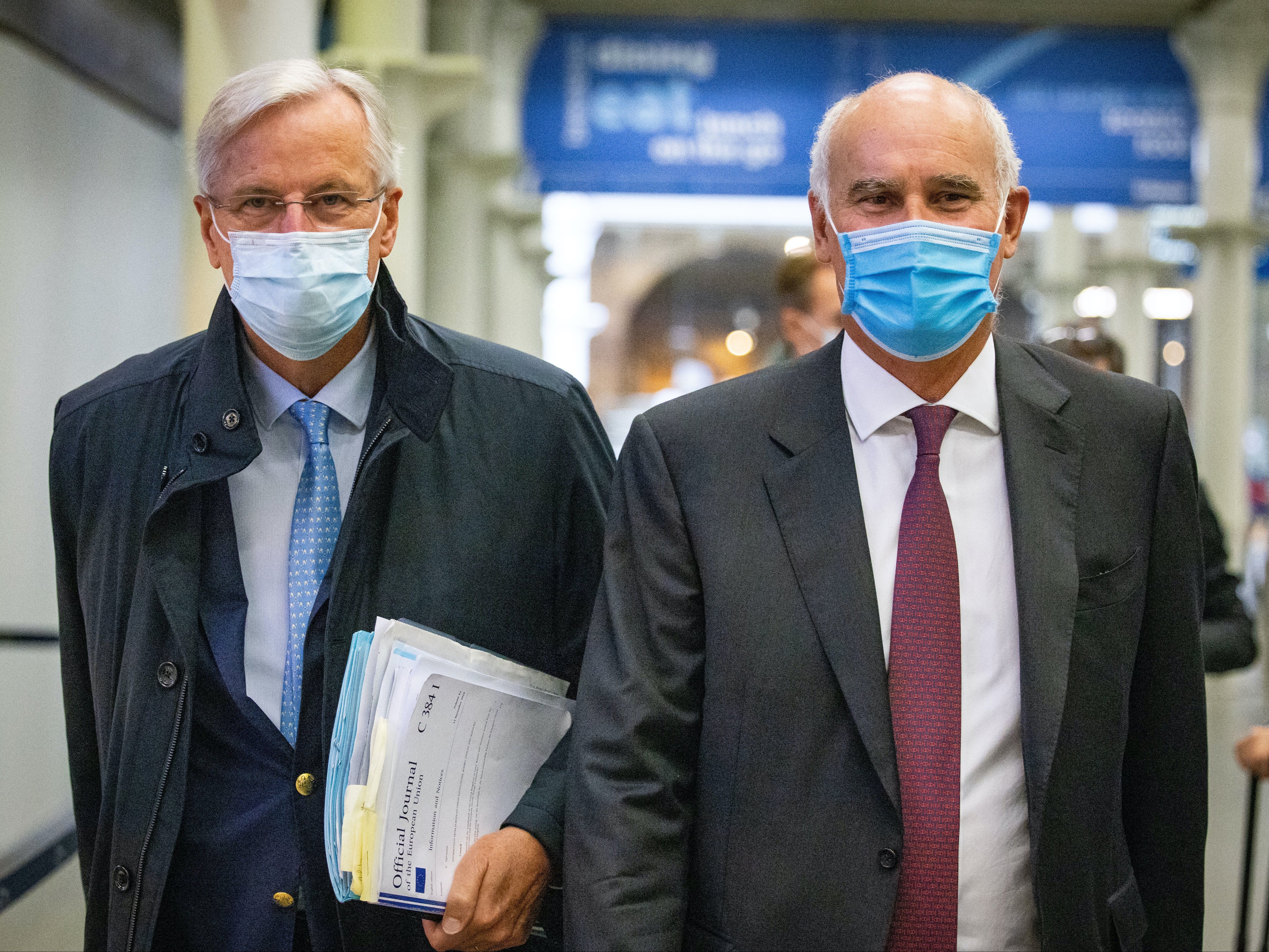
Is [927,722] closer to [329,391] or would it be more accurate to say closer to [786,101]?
[329,391]

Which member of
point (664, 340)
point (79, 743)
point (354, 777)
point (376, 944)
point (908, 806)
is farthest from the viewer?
point (664, 340)

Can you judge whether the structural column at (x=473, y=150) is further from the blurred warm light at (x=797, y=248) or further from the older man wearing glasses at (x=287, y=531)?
the older man wearing glasses at (x=287, y=531)

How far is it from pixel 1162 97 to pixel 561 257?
13510 mm

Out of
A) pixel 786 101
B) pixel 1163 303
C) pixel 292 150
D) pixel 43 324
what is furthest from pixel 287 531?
pixel 1163 303

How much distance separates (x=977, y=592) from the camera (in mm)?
1895

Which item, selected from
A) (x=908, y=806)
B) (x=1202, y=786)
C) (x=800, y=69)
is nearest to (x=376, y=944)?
(x=908, y=806)

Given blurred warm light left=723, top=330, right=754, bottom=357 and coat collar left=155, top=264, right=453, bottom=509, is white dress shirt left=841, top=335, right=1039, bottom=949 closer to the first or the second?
coat collar left=155, top=264, right=453, bottom=509

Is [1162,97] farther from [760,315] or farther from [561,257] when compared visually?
[760,315]

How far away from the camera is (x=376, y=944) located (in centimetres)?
209

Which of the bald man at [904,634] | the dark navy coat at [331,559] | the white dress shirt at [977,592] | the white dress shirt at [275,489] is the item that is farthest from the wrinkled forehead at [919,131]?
the white dress shirt at [275,489]

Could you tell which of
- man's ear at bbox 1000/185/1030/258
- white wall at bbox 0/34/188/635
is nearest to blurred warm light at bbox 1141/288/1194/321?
white wall at bbox 0/34/188/635

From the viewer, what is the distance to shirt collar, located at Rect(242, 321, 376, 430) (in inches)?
86.7

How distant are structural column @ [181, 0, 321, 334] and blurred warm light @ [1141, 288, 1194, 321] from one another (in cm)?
1421

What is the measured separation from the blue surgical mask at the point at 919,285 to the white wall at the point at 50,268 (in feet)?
13.1
